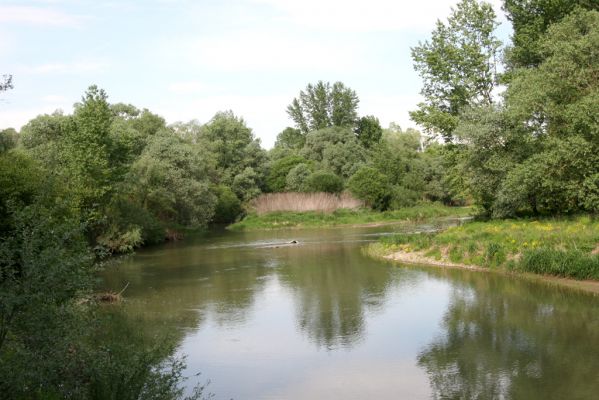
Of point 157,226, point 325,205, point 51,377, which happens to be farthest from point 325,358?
point 325,205

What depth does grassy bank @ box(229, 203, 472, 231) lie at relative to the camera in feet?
180

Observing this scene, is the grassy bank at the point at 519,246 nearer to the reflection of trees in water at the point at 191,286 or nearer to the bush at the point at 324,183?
the reflection of trees in water at the point at 191,286

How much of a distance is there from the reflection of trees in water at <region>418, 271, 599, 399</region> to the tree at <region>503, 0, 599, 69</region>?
1959cm

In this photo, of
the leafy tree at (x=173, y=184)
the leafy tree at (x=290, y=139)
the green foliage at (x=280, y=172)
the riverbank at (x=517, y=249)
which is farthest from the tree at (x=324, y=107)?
the riverbank at (x=517, y=249)

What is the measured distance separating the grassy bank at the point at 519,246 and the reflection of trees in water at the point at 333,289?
2697mm

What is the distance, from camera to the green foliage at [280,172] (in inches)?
2650

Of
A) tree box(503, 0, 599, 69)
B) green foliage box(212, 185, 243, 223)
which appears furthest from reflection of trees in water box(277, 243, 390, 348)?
green foliage box(212, 185, 243, 223)

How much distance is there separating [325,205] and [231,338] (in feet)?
143

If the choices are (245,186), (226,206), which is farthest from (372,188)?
(226,206)

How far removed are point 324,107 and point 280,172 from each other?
77.6 ft

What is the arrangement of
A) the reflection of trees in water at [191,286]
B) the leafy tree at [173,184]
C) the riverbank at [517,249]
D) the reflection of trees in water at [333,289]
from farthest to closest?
the leafy tree at [173,184], the riverbank at [517,249], the reflection of trees in water at [191,286], the reflection of trees in water at [333,289]

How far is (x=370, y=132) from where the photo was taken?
82.9 metres

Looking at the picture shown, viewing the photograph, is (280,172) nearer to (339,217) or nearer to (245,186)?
(245,186)

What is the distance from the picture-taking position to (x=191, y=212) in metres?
47.9
